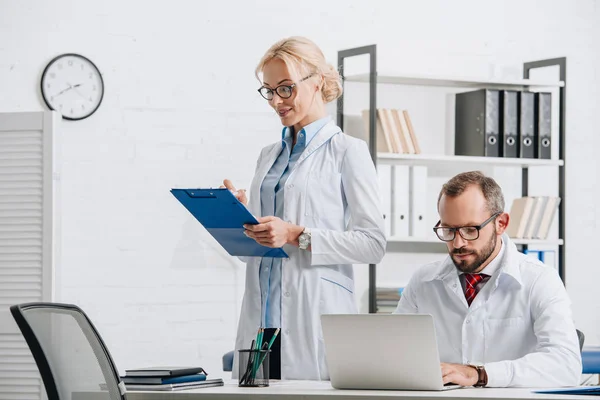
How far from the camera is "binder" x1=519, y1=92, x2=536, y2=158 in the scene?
4.49 metres

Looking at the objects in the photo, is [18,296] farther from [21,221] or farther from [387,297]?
[387,297]

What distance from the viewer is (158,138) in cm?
436

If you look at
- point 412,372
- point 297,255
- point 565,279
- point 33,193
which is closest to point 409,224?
point 565,279

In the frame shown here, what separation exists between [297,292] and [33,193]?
6.26 ft

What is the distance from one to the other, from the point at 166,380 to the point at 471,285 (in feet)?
2.68


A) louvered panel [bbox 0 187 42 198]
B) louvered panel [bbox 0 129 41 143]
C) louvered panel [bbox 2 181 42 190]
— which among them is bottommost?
louvered panel [bbox 0 187 42 198]

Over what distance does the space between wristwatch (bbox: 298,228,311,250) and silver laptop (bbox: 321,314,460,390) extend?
59cm

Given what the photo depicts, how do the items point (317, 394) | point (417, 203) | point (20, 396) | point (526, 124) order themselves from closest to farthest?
point (317, 394) → point (20, 396) → point (417, 203) → point (526, 124)

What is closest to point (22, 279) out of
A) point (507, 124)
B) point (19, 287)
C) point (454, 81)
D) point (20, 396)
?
point (19, 287)

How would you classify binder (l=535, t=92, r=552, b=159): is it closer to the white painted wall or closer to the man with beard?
the white painted wall

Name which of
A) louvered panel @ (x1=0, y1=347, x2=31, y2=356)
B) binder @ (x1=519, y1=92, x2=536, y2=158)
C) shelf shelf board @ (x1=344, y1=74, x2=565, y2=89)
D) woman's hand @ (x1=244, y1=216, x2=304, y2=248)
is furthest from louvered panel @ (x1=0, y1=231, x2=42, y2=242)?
binder @ (x1=519, y1=92, x2=536, y2=158)

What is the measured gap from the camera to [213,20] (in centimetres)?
446

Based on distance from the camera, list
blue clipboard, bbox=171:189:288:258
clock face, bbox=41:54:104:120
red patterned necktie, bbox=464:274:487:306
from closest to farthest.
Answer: blue clipboard, bbox=171:189:288:258 → red patterned necktie, bbox=464:274:487:306 → clock face, bbox=41:54:104:120

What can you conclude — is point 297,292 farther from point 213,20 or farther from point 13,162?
point 213,20
